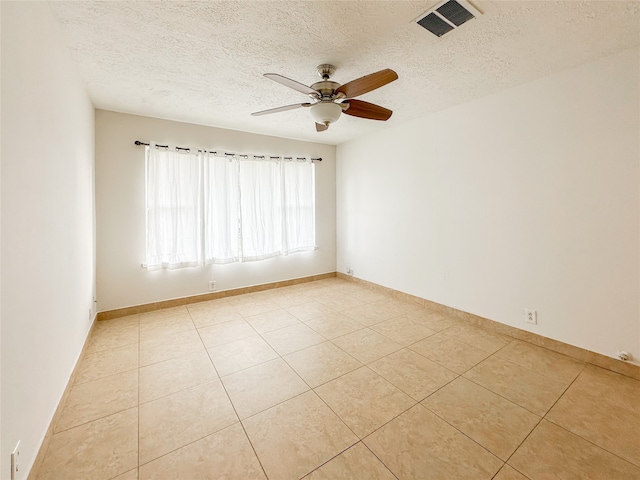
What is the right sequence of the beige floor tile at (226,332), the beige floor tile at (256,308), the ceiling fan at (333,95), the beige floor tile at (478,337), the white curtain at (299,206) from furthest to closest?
1. the white curtain at (299,206)
2. the beige floor tile at (256,308)
3. the beige floor tile at (226,332)
4. the beige floor tile at (478,337)
5. the ceiling fan at (333,95)

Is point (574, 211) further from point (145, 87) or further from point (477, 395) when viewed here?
point (145, 87)

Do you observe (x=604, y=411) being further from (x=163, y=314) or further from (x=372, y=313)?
(x=163, y=314)

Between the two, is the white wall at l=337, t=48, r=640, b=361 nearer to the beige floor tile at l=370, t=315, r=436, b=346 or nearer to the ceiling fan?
the beige floor tile at l=370, t=315, r=436, b=346

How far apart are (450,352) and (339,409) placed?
51.2 inches

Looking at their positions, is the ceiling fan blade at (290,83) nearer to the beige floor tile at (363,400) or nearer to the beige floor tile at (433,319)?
the beige floor tile at (363,400)

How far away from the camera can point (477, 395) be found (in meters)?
1.93

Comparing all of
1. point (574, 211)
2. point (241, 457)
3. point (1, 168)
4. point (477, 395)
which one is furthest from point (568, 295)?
point (1, 168)

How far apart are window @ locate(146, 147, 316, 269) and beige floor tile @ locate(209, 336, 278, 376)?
1594 millimetres

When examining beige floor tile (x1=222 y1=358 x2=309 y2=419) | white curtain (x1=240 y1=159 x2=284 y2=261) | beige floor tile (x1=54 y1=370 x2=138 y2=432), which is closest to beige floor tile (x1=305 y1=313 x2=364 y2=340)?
beige floor tile (x1=222 y1=358 x2=309 y2=419)

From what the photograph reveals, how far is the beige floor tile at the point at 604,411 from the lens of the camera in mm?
1534

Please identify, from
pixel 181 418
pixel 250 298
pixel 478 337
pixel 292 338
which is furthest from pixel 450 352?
pixel 250 298

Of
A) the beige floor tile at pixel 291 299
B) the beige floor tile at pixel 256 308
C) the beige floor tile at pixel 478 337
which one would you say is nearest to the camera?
the beige floor tile at pixel 478 337

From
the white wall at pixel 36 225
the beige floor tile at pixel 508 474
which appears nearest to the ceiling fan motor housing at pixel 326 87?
the white wall at pixel 36 225

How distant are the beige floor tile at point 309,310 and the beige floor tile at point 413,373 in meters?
1.19
